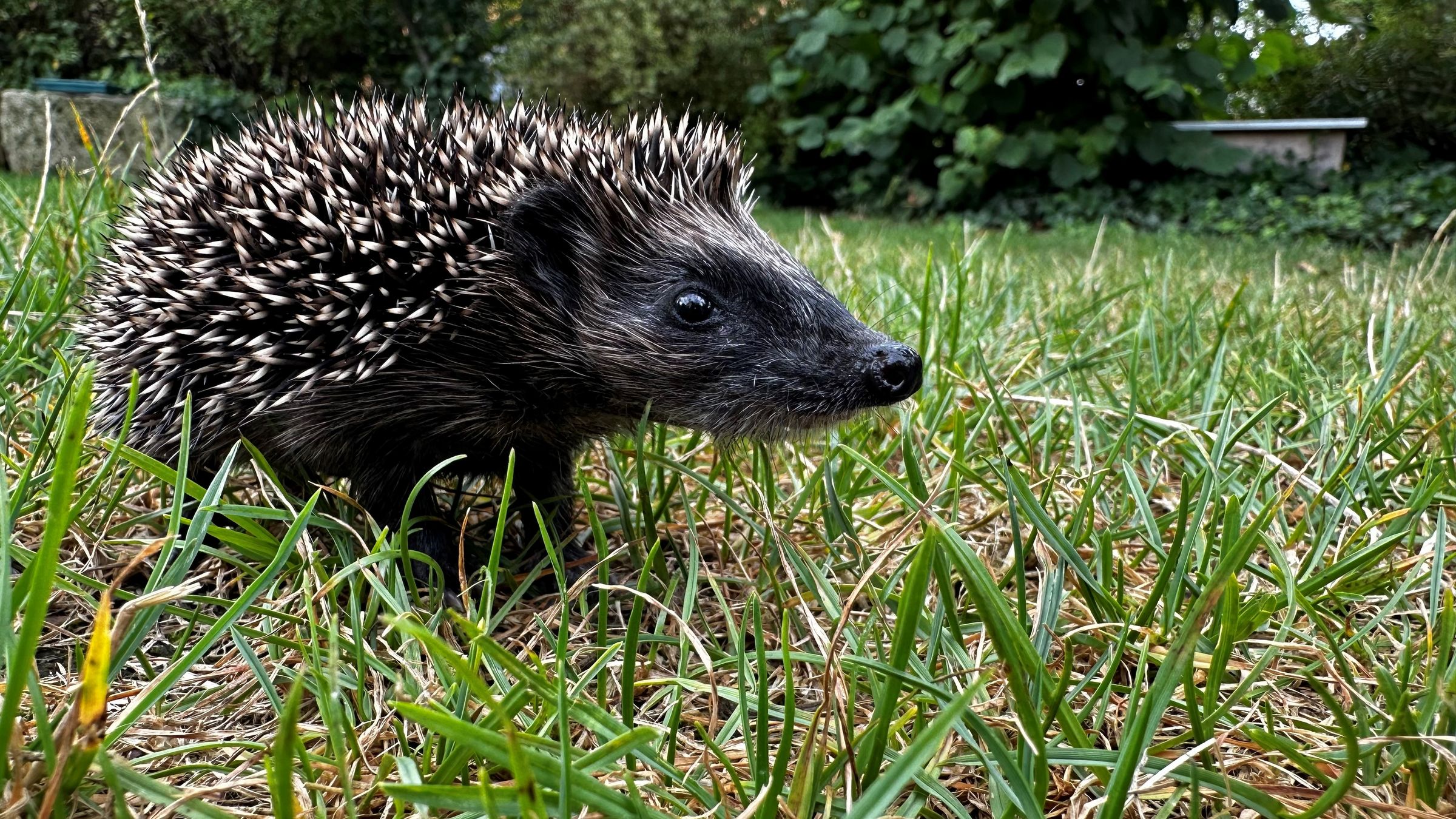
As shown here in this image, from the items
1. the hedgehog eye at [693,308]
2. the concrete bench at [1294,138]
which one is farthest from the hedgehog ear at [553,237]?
the concrete bench at [1294,138]

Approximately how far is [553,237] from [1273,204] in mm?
14173

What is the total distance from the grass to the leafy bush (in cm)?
1118

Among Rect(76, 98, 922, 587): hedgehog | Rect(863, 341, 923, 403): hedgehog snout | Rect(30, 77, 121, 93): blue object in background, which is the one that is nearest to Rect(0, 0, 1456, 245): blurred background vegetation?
Rect(30, 77, 121, 93): blue object in background

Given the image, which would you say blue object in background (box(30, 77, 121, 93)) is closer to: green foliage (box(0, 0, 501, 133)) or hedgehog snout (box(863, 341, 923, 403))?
green foliage (box(0, 0, 501, 133))

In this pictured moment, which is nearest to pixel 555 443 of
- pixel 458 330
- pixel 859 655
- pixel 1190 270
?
pixel 458 330

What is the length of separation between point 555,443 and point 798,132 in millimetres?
16735

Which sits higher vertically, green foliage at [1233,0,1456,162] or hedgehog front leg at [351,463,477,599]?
green foliage at [1233,0,1456,162]

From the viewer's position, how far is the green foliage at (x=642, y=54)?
1811 cm

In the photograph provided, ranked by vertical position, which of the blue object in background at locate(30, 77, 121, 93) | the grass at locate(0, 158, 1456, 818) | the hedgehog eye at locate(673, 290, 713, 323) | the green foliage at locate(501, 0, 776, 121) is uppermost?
→ the green foliage at locate(501, 0, 776, 121)

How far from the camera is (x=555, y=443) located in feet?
9.37

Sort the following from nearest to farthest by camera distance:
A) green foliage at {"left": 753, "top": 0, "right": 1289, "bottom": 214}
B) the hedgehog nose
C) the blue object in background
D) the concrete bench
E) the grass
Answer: the grass
the hedgehog nose
the blue object in background
green foliage at {"left": 753, "top": 0, "right": 1289, "bottom": 214}
the concrete bench

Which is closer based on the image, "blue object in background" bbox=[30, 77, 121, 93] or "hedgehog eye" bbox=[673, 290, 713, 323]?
"hedgehog eye" bbox=[673, 290, 713, 323]

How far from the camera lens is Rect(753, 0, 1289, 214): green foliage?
14.2 meters

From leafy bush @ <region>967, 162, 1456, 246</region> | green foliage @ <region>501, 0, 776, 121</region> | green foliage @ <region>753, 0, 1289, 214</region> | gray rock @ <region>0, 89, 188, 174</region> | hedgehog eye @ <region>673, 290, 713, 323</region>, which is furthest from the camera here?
green foliage @ <region>501, 0, 776, 121</region>
